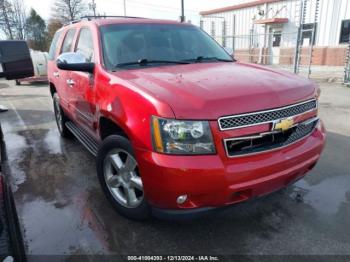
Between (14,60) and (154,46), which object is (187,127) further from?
(14,60)

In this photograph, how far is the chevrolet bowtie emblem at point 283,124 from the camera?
97.3 inches

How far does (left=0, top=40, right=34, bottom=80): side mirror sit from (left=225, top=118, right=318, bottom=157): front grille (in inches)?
94.1

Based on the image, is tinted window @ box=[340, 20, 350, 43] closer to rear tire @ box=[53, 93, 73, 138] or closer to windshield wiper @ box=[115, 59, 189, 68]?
rear tire @ box=[53, 93, 73, 138]

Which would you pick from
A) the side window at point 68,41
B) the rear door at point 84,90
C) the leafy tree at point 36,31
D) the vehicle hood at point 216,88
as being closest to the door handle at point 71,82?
the rear door at point 84,90

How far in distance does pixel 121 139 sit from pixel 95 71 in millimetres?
962

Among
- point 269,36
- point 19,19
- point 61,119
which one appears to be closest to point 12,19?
point 19,19

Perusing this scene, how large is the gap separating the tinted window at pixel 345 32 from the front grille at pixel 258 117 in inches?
604

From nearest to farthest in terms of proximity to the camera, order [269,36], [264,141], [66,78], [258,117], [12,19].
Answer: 1. [258,117]
2. [264,141]
3. [66,78]
4. [269,36]
5. [12,19]

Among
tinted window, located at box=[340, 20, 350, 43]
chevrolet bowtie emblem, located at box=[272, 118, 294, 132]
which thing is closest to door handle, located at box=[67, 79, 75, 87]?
chevrolet bowtie emblem, located at box=[272, 118, 294, 132]

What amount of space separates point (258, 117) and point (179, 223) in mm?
1297

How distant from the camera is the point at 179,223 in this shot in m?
3.02

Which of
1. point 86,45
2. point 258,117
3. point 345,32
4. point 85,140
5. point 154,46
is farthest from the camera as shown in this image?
point 345,32

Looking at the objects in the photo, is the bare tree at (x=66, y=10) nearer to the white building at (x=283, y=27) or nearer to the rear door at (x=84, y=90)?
the white building at (x=283, y=27)

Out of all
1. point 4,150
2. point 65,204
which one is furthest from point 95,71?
point 4,150
